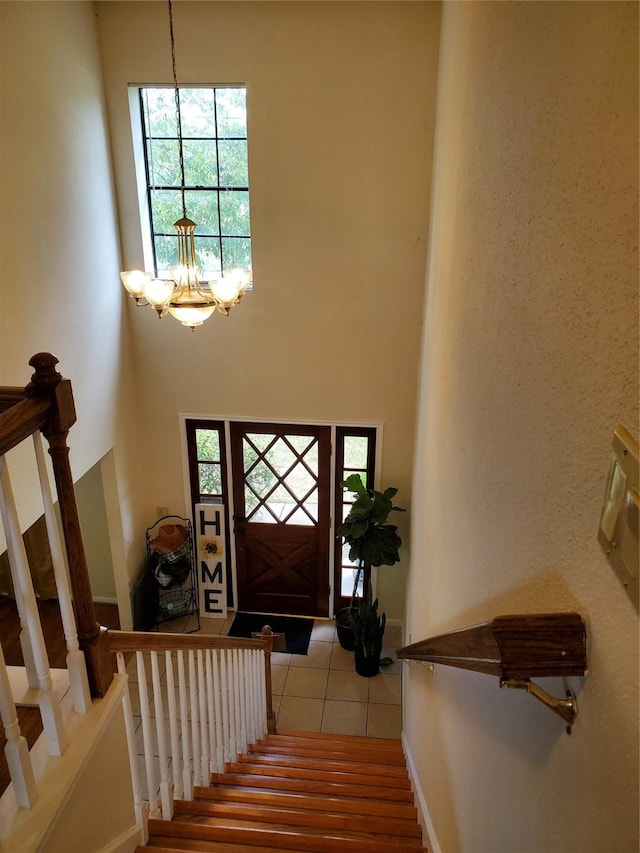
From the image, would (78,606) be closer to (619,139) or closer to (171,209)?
(619,139)

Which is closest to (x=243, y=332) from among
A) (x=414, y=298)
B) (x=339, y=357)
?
(x=339, y=357)

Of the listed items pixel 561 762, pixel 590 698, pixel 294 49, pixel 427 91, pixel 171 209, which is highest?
pixel 294 49

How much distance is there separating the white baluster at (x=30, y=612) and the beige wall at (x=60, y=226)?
238 centimetres

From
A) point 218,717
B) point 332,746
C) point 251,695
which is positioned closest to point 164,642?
point 218,717

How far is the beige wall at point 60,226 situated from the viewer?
3.65 meters

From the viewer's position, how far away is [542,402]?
1.34 metres

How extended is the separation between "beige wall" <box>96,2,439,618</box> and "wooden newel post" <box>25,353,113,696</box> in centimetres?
370

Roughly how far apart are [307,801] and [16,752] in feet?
6.88

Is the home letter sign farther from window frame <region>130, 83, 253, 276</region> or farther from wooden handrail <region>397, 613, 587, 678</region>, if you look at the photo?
wooden handrail <region>397, 613, 587, 678</region>

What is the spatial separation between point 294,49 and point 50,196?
2050 millimetres

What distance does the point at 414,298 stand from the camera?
5098 millimetres

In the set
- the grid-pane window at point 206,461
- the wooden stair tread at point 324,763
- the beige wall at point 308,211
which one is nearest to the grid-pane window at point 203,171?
the beige wall at point 308,211

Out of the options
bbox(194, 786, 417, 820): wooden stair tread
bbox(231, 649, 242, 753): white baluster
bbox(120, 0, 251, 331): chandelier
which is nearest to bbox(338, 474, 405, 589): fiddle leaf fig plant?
bbox(231, 649, 242, 753): white baluster

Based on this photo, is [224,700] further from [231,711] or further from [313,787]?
[313,787]
